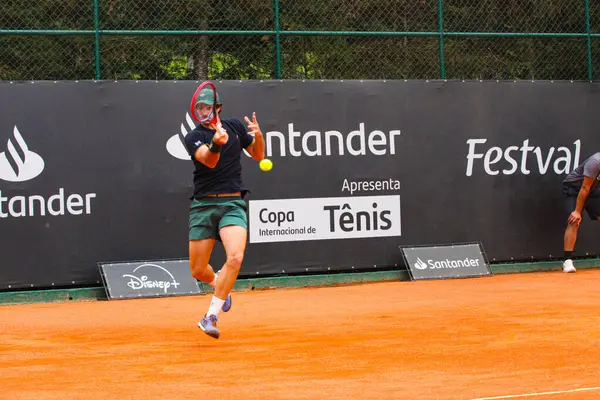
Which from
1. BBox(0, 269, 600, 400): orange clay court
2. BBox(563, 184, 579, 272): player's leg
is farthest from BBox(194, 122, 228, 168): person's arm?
BBox(563, 184, 579, 272): player's leg

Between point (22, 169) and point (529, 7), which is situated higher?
point (529, 7)

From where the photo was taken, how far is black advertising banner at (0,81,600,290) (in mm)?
11891

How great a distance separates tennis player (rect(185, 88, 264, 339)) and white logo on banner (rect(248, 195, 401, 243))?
3.92 meters

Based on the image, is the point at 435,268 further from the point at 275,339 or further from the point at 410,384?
the point at 410,384

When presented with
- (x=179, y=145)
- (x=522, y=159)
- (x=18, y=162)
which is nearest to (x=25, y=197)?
(x=18, y=162)

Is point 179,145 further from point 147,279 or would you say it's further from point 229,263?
point 229,263

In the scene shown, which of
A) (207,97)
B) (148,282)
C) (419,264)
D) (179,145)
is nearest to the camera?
(207,97)

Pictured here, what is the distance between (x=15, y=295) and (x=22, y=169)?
4.52 feet

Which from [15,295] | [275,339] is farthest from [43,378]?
[15,295]

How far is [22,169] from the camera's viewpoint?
1180cm

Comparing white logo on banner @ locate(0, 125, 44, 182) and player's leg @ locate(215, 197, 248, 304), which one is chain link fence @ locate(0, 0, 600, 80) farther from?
player's leg @ locate(215, 197, 248, 304)

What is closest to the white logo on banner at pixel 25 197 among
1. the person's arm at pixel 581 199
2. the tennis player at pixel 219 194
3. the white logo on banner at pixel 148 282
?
the white logo on banner at pixel 148 282

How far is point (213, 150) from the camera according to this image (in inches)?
320

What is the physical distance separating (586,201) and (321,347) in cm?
705
